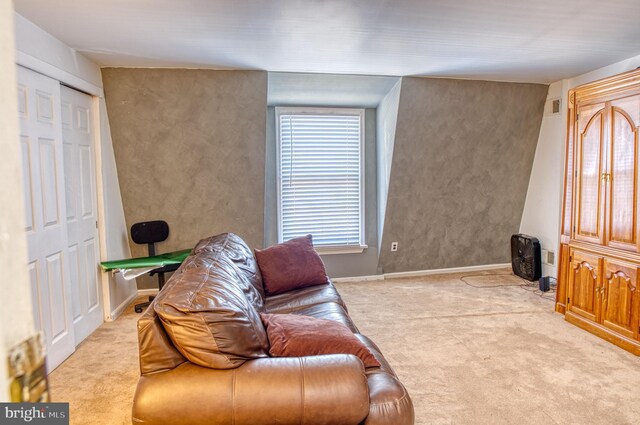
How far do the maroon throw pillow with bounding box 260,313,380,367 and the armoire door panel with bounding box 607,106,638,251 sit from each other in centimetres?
255

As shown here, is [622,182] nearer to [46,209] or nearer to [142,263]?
[142,263]

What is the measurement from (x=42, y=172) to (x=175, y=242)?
1.81 metres

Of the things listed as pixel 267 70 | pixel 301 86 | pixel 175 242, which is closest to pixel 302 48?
pixel 267 70

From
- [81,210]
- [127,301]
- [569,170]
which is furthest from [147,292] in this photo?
[569,170]

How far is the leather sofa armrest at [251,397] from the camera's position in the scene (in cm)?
147

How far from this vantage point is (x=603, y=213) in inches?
134

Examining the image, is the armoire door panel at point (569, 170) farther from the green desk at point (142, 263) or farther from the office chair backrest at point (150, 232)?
the office chair backrest at point (150, 232)

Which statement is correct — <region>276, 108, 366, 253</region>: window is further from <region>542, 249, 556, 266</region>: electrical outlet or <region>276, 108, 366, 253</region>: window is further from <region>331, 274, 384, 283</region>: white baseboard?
<region>542, 249, 556, 266</region>: electrical outlet

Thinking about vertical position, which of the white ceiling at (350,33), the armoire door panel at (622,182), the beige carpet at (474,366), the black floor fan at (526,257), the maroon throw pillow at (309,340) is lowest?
the beige carpet at (474,366)

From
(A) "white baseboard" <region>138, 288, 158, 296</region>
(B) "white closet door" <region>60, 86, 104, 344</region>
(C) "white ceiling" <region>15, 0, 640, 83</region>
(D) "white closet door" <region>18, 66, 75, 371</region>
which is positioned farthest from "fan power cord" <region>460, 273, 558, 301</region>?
(D) "white closet door" <region>18, 66, 75, 371</region>

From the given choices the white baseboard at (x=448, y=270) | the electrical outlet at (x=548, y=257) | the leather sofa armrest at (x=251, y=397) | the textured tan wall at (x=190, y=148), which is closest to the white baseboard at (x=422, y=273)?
the white baseboard at (x=448, y=270)

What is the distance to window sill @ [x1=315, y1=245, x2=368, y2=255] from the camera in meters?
5.12

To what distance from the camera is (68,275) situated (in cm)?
320

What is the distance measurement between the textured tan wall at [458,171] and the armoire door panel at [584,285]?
5.36 feet
